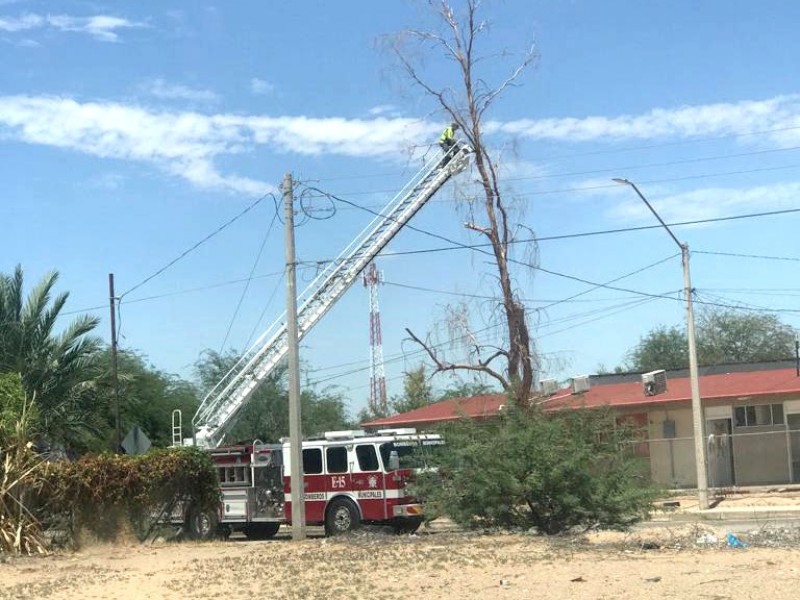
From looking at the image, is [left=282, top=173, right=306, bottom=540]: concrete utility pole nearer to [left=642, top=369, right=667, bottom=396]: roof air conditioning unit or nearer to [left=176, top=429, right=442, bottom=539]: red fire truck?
[left=176, top=429, right=442, bottom=539]: red fire truck

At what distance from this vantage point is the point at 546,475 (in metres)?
17.5

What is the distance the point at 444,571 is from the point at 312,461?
32.8ft

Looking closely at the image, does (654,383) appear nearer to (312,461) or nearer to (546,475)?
(312,461)

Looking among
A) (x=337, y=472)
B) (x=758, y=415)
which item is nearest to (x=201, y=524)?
(x=337, y=472)

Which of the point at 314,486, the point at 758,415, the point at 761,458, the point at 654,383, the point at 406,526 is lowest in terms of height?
the point at 406,526

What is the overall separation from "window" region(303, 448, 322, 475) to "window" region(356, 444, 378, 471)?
108 cm

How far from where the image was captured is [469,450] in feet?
60.4

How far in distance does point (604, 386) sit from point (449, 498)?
24.6m

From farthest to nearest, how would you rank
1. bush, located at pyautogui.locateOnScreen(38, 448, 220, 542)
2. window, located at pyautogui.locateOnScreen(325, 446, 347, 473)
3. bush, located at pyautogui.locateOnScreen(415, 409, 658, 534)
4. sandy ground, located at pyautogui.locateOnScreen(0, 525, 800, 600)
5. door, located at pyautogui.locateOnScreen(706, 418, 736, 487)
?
door, located at pyautogui.locateOnScreen(706, 418, 736, 487)
window, located at pyautogui.locateOnScreen(325, 446, 347, 473)
bush, located at pyautogui.locateOnScreen(38, 448, 220, 542)
bush, located at pyautogui.locateOnScreen(415, 409, 658, 534)
sandy ground, located at pyautogui.locateOnScreen(0, 525, 800, 600)

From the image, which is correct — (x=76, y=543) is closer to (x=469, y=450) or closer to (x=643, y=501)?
(x=469, y=450)

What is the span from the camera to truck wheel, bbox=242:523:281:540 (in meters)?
24.6

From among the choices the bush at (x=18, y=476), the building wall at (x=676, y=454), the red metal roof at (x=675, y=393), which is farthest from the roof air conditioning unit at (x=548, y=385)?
the bush at (x=18, y=476)

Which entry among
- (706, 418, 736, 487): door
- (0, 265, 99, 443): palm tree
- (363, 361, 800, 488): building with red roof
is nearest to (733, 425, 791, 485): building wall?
(363, 361, 800, 488): building with red roof

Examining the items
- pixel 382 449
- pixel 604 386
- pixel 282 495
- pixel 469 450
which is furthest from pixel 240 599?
pixel 604 386
